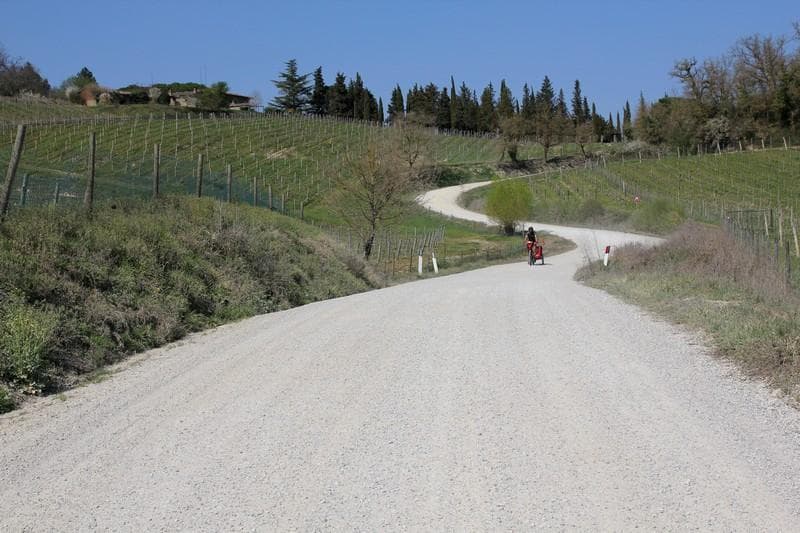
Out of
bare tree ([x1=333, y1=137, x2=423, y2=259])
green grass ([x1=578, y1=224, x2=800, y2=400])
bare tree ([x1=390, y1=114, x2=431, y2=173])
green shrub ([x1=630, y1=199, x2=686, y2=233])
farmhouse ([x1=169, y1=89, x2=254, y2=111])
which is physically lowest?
green shrub ([x1=630, y1=199, x2=686, y2=233])

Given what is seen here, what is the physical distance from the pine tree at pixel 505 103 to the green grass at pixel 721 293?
12684cm

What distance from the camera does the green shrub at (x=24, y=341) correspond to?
9023mm

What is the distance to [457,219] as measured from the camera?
7606 centimetres

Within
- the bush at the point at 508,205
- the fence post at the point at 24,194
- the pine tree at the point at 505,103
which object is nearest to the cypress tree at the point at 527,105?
the pine tree at the point at 505,103

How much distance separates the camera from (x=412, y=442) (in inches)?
252

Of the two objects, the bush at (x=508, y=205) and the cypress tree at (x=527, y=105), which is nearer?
the bush at (x=508, y=205)

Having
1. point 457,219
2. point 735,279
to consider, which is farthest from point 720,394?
point 457,219

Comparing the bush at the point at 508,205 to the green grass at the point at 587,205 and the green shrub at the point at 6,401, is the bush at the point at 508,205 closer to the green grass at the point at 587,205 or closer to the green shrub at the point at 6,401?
the green grass at the point at 587,205

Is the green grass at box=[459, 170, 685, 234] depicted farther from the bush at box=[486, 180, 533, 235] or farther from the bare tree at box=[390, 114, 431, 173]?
the bare tree at box=[390, 114, 431, 173]

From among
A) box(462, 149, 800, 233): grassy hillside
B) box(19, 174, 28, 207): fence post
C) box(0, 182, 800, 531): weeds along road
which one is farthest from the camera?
box(462, 149, 800, 233): grassy hillside

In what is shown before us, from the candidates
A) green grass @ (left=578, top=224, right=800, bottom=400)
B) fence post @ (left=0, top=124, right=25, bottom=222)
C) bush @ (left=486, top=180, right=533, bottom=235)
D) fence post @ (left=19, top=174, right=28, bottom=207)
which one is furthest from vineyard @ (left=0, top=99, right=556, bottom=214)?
fence post @ (left=0, top=124, right=25, bottom=222)

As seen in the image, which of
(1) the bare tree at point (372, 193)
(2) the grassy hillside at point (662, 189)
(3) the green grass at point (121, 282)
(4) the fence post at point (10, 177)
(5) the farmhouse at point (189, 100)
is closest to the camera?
(3) the green grass at point (121, 282)

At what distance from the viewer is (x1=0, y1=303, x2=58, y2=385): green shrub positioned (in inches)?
355

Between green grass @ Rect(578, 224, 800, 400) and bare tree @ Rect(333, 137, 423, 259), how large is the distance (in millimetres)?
16590
